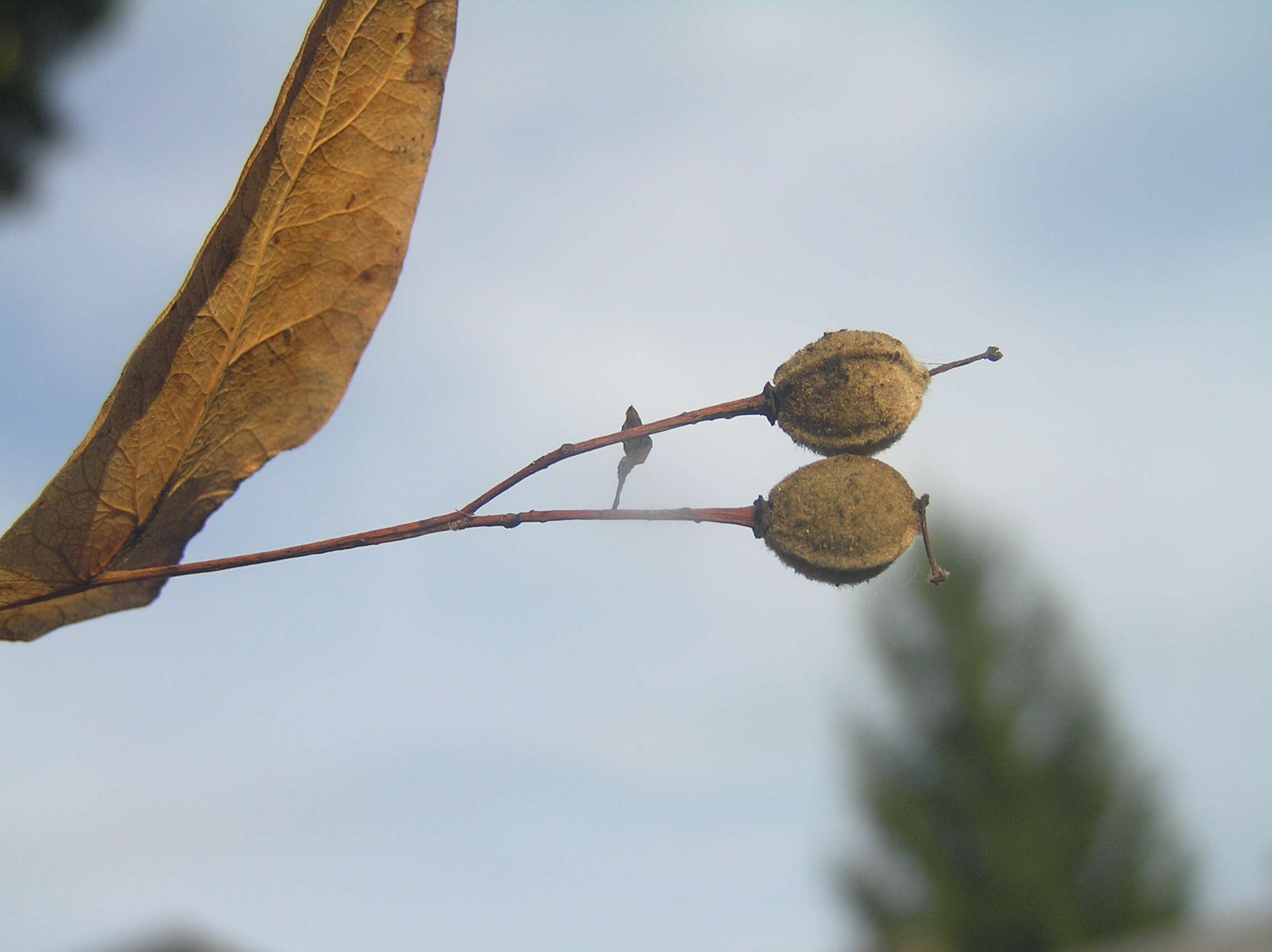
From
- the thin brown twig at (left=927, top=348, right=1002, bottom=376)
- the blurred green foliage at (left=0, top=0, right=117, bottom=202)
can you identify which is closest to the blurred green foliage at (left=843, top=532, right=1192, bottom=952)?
the blurred green foliage at (left=0, top=0, right=117, bottom=202)

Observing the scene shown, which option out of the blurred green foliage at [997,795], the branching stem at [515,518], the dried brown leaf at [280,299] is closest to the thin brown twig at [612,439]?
the branching stem at [515,518]

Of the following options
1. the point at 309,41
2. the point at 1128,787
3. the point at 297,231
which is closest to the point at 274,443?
the point at 297,231

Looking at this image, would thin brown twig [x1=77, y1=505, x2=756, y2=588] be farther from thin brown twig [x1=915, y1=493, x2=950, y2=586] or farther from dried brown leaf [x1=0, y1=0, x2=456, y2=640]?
thin brown twig [x1=915, y1=493, x2=950, y2=586]

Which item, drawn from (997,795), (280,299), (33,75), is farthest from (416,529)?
(997,795)

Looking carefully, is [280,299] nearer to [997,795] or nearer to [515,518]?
[515,518]

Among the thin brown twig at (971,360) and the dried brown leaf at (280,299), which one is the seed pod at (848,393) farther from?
the dried brown leaf at (280,299)

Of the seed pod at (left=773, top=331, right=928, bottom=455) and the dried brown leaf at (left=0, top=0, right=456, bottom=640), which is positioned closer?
the dried brown leaf at (left=0, top=0, right=456, bottom=640)

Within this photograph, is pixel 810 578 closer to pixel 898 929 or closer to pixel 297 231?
pixel 297 231
